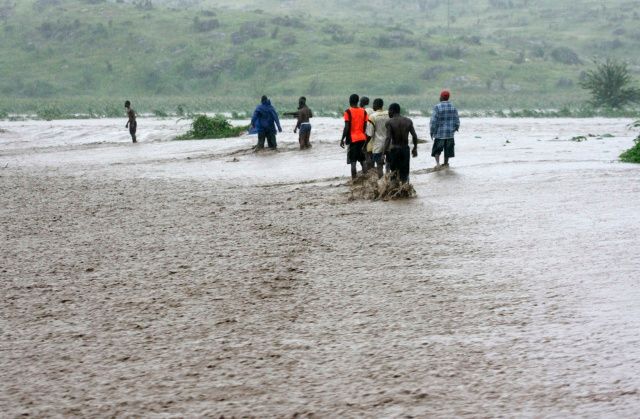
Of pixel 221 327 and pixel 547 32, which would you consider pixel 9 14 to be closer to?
pixel 547 32

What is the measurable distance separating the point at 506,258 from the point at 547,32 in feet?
342

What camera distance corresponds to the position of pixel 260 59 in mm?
89625

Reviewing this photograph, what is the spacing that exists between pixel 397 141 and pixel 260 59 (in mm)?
76112

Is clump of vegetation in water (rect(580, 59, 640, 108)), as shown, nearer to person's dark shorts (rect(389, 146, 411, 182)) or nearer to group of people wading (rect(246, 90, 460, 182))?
group of people wading (rect(246, 90, 460, 182))

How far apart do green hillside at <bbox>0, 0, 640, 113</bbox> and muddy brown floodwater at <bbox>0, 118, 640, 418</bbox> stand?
5626 cm

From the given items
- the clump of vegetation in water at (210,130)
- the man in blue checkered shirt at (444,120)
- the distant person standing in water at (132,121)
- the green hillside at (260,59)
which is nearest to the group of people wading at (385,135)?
the man in blue checkered shirt at (444,120)

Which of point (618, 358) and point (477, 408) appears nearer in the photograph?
point (477, 408)

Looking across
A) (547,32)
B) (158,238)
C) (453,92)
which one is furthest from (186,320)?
(547,32)

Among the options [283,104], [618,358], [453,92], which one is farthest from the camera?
[453,92]

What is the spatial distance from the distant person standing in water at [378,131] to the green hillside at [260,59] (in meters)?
53.2

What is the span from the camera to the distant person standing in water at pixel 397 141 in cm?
1495

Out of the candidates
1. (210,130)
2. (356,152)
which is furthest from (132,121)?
(356,152)

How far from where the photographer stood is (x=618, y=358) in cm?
599

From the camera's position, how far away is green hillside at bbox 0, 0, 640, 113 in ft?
262
